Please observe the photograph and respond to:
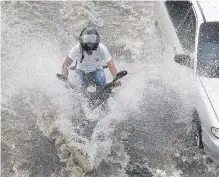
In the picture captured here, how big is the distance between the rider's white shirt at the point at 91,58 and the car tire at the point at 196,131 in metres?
1.72

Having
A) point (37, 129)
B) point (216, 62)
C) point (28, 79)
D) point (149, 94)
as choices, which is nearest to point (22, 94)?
point (28, 79)

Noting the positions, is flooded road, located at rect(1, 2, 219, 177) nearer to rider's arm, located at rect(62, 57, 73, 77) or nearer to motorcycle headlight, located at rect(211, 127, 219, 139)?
rider's arm, located at rect(62, 57, 73, 77)

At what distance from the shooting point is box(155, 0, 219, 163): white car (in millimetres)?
7152

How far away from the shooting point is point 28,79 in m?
10.8

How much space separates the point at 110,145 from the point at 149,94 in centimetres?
188

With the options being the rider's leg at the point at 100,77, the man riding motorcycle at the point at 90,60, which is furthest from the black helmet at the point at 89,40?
the rider's leg at the point at 100,77

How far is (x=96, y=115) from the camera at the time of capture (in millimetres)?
7922

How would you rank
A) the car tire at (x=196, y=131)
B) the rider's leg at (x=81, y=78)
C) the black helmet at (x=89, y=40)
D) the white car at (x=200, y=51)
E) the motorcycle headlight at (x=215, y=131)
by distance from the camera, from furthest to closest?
1. the rider's leg at (x=81, y=78)
2. the black helmet at (x=89, y=40)
3. the car tire at (x=196, y=131)
4. the white car at (x=200, y=51)
5. the motorcycle headlight at (x=215, y=131)

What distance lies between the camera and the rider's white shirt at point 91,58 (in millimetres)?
8391

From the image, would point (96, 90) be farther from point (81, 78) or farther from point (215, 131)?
point (215, 131)

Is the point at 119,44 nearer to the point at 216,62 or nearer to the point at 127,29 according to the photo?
the point at 127,29

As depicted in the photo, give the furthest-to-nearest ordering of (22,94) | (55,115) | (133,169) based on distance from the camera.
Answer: (22,94) → (55,115) → (133,169)

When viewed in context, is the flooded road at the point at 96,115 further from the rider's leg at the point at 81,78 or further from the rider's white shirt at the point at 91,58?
the rider's white shirt at the point at 91,58

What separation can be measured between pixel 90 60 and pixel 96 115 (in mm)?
1139
